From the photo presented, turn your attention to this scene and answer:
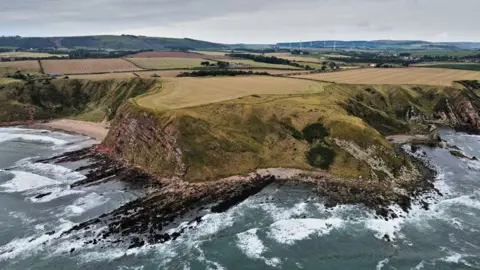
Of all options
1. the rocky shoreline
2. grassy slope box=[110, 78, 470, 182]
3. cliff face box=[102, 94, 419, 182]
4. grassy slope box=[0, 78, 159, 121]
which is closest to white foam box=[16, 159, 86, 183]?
the rocky shoreline

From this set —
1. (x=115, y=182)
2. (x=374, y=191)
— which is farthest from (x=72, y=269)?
(x=374, y=191)

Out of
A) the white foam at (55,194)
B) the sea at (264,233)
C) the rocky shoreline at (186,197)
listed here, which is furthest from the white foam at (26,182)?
the rocky shoreline at (186,197)

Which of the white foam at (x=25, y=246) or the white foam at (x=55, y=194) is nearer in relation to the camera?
the white foam at (x=25, y=246)

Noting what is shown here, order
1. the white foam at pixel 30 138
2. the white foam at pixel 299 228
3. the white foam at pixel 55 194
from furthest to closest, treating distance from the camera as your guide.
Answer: the white foam at pixel 30 138 → the white foam at pixel 55 194 → the white foam at pixel 299 228

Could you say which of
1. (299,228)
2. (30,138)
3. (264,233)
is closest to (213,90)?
(30,138)

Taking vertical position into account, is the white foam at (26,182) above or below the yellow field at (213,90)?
below

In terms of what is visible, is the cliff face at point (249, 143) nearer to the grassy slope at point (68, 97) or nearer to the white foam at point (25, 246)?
the white foam at point (25, 246)

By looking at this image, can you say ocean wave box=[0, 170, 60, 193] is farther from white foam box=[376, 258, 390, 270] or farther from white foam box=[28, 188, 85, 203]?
white foam box=[376, 258, 390, 270]

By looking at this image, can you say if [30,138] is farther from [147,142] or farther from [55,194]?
[55,194]
